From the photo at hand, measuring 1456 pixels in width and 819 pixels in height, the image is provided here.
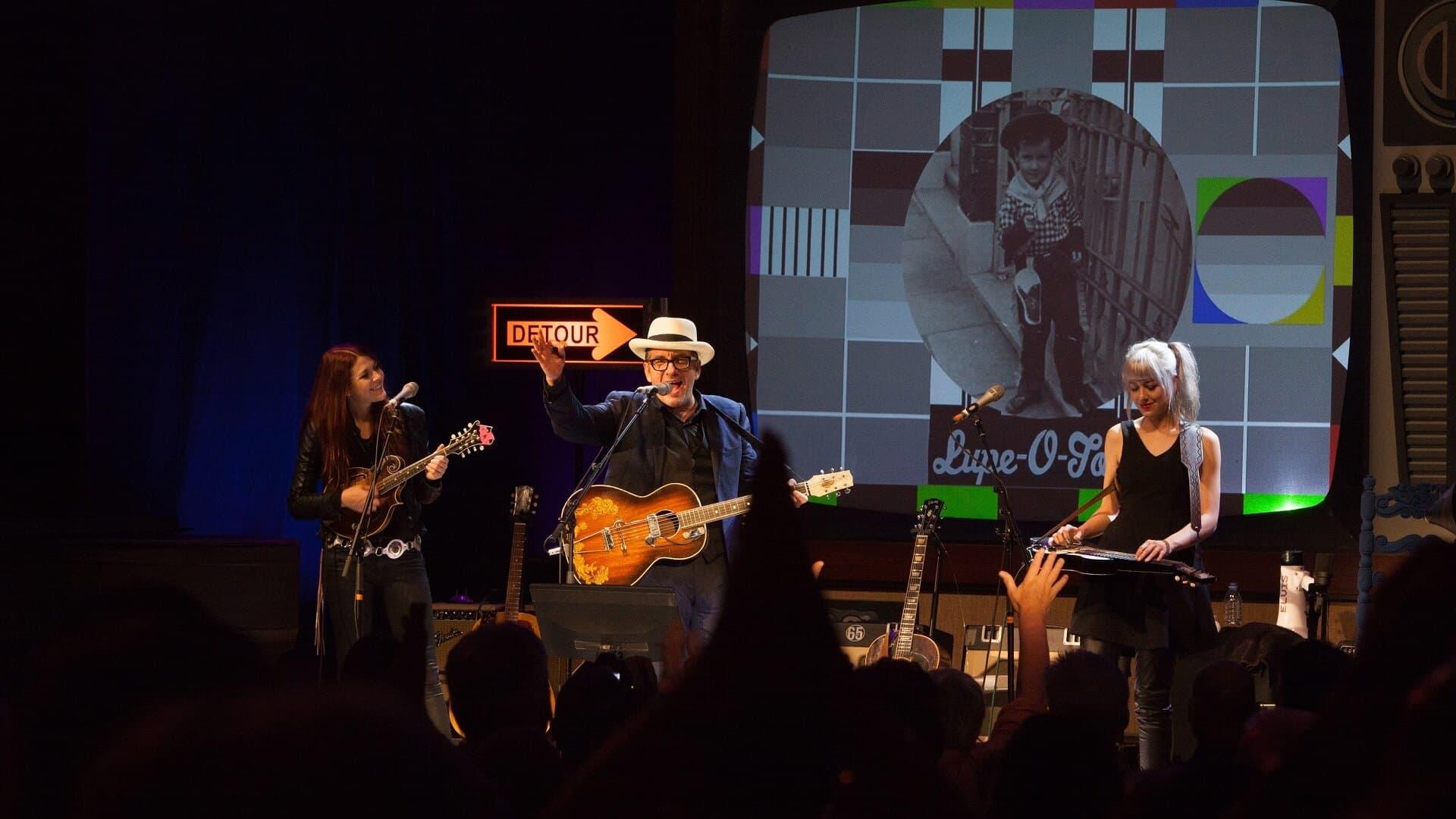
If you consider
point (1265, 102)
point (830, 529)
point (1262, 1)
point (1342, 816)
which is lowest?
point (830, 529)

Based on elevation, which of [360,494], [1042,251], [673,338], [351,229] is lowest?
[360,494]

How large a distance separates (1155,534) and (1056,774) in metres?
4.35

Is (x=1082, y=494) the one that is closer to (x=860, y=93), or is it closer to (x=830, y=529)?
(x=830, y=529)

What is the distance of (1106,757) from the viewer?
1233 mm

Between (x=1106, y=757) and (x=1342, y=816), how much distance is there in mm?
889

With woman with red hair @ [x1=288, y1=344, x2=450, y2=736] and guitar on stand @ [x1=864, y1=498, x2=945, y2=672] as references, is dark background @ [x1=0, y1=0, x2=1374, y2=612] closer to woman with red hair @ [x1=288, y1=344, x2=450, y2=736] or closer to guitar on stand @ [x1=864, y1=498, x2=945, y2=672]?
guitar on stand @ [x1=864, y1=498, x2=945, y2=672]

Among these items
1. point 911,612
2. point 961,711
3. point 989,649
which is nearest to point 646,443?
point 911,612

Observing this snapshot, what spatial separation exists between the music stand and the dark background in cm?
192

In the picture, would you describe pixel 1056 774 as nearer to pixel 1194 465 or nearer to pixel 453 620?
pixel 1194 465

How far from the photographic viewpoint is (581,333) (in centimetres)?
752

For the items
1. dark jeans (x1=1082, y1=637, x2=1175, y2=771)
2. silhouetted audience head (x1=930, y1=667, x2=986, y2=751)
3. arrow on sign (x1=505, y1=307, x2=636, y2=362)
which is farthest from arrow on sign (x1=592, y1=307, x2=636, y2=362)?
silhouetted audience head (x1=930, y1=667, x2=986, y2=751)

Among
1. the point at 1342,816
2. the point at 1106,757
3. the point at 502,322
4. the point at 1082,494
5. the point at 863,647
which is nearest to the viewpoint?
the point at 1342,816

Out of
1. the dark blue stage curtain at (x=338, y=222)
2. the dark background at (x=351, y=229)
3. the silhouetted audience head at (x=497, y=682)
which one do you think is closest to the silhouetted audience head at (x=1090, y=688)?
the silhouetted audience head at (x=497, y=682)

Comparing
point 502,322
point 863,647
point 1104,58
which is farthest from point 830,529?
point 1104,58
